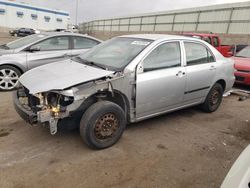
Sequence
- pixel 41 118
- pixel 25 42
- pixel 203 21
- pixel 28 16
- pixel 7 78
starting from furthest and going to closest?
1. pixel 28 16
2. pixel 203 21
3. pixel 25 42
4. pixel 7 78
5. pixel 41 118

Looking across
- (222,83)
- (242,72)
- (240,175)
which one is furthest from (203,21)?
(240,175)

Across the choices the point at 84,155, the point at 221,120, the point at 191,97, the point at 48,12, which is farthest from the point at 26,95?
the point at 48,12

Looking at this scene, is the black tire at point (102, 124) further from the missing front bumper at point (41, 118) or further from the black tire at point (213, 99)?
the black tire at point (213, 99)

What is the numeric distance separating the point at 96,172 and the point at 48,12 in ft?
198

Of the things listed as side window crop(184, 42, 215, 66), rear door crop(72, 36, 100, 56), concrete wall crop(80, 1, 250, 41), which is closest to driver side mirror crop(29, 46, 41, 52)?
rear door crop(72, 36, 100, 56)

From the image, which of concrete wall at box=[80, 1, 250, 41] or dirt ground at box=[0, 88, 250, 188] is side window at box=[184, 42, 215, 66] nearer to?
dirt ground at box=[0, 88, 250, 188]

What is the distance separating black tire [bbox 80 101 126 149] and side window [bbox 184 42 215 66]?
1791 mm

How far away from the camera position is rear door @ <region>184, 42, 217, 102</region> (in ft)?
13.9

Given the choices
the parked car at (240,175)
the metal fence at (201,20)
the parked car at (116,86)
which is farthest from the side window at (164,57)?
the metal fence at (201,20)

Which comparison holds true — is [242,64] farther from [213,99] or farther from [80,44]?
[80,44]

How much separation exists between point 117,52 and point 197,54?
164 cm

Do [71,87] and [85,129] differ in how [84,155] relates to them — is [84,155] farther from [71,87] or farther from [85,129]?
[71,87]

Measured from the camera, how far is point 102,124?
3217mm

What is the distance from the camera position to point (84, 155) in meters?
3.16
